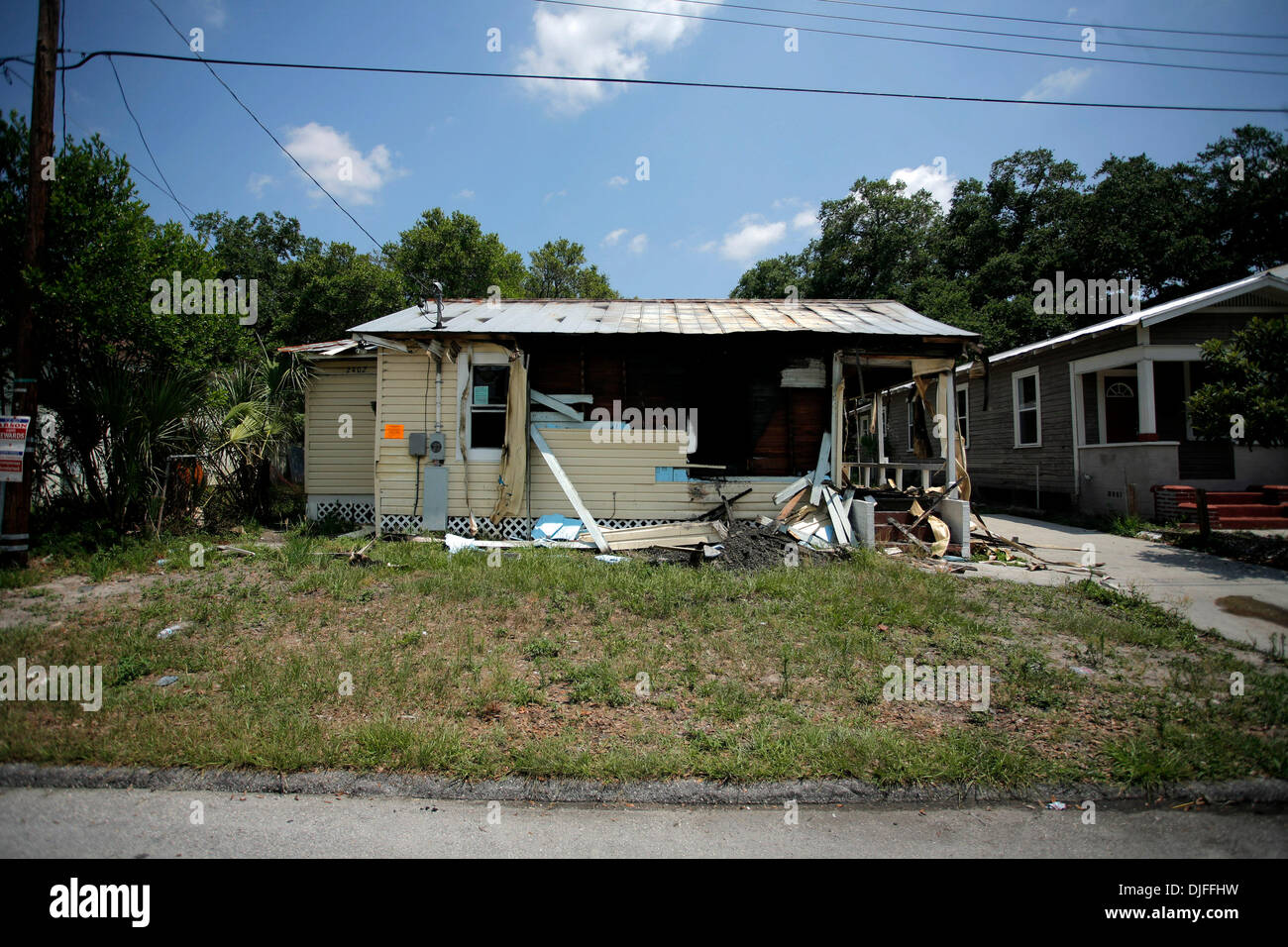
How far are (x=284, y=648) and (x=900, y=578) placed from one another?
6701 mm

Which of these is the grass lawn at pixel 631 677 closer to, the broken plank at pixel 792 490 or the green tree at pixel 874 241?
the broken plank at pixel 792 490

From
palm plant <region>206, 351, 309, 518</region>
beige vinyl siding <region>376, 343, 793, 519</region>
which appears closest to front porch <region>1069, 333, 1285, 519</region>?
beige vinyl siding <region>376, 343, 793, 519</region>

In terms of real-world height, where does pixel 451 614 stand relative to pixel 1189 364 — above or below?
below

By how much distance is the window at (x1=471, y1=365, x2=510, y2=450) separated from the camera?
10.4m

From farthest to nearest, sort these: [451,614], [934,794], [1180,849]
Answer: [451,614], [934,794], [1180,849]

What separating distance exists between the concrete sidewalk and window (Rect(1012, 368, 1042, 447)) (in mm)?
5499

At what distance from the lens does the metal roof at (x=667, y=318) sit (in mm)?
9672

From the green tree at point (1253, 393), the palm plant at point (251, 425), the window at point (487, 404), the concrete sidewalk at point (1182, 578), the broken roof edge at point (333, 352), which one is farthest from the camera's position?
the broken roof edge at point (333, 352)

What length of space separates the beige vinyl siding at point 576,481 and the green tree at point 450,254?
59.4 feet

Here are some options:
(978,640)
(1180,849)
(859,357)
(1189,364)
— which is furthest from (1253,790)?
(1189,364)

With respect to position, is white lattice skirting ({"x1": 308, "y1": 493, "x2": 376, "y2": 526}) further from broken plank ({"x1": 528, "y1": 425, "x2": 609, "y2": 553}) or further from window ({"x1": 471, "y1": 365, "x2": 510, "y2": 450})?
broken plank ({"x1": 528, "y1": 425, "x2": 609, "y2": 553})

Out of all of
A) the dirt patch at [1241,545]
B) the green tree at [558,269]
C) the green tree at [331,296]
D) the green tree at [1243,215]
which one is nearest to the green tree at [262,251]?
the green tree at [331,296]
